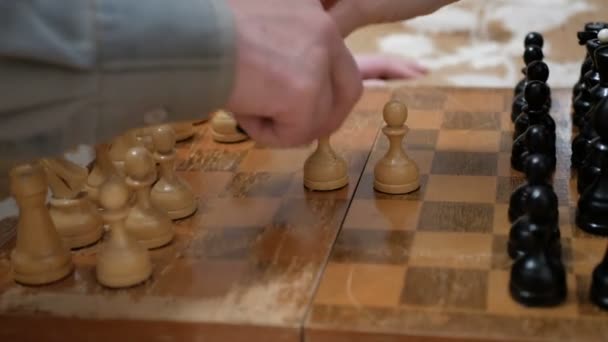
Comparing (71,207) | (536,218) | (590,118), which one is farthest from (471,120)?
(71,207)

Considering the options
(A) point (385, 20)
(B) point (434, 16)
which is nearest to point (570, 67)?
(B) point (434, 16)

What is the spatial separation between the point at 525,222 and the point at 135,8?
456mm

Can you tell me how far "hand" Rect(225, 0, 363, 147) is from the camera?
88 cm

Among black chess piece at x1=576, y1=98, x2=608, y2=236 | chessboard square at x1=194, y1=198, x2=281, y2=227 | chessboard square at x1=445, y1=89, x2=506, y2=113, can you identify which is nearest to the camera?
black chess piece at x1=576, y1=98, x2=608, y2=236

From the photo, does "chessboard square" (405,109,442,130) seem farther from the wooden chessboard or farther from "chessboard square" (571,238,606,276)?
"chessboard square" (571,238,606,276)

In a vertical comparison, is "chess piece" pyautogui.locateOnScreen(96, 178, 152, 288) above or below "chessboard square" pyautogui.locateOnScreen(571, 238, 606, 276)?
above

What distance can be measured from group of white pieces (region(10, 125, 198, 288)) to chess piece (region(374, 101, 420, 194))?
254 millimetres

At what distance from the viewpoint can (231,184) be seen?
1.21m

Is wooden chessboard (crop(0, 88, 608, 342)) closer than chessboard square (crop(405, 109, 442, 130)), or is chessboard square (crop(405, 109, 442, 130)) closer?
wooden chessboard (crop(0, 88, 608, 342))

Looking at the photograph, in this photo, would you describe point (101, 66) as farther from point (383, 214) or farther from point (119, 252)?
point (383, 214)

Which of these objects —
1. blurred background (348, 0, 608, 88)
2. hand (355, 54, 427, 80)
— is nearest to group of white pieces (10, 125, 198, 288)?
hand (355, 54, 427, 80)

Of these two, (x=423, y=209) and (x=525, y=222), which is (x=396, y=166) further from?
(x=525, y=222)

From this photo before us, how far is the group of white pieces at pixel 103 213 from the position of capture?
0.96 meters

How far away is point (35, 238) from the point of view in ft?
3.27
